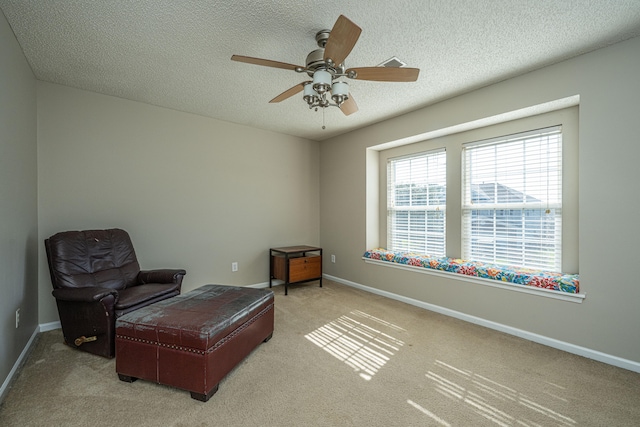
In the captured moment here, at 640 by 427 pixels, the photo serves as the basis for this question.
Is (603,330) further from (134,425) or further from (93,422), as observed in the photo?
(93,422)

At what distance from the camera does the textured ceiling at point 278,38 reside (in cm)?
180

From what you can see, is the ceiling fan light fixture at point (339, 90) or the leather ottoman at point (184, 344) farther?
the ceiling fan light fixture at point (339, 90)

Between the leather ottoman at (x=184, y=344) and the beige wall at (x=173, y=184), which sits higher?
the beige wall at (x=173, y=184)

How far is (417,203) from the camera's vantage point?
12.8ft

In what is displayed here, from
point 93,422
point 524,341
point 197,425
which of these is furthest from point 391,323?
point 93,422

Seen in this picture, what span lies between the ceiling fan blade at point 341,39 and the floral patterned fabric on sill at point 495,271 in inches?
99.3

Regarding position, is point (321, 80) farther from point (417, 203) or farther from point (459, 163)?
point (417, 203)

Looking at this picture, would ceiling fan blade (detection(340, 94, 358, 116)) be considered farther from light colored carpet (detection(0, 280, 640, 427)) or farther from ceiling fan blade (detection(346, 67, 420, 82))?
light colored carpet (detection(0, 280, 640, 427))

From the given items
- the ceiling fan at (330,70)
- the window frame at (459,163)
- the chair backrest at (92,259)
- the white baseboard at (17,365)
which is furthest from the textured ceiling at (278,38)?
the white baseboard at (17,365)

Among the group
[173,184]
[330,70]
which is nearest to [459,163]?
[330,70]

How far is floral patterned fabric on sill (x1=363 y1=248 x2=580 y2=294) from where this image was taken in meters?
2.43

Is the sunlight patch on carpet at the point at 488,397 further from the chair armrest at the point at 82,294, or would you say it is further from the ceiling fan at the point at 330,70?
the chair armrest at the point at 82,294

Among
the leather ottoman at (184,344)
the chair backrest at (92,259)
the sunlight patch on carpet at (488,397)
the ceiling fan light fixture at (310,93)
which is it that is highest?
the ceiling fan light fixture at (310,93)

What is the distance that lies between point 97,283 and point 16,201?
886 mm
